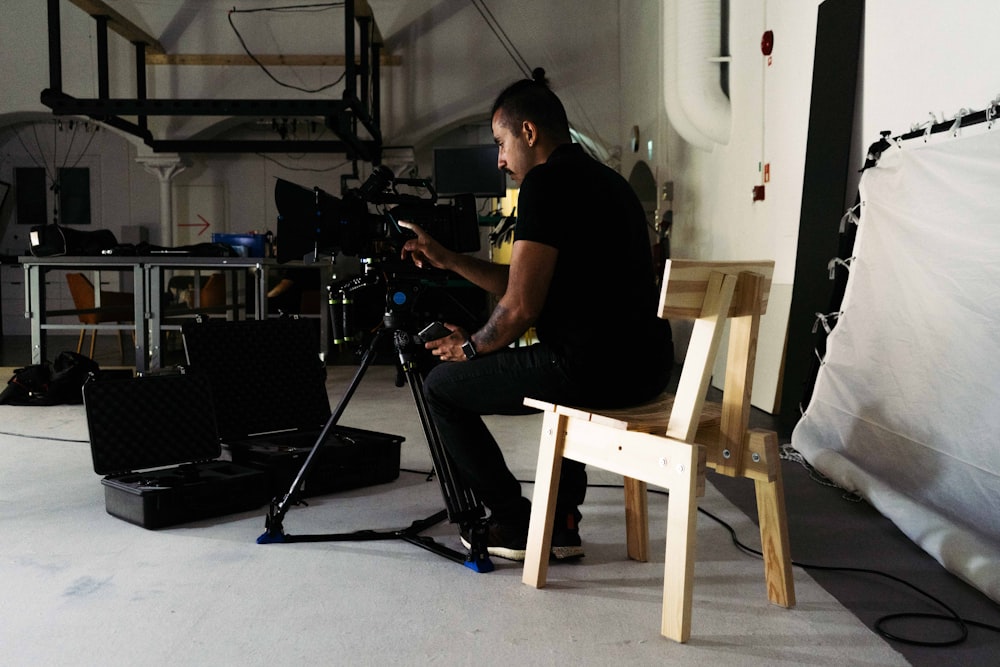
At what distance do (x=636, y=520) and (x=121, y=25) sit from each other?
839 centimetres

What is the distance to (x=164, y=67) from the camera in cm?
941

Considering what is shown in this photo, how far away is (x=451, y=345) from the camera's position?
2023mm

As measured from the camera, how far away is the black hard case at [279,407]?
276 cm

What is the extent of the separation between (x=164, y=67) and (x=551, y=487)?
9048 mm

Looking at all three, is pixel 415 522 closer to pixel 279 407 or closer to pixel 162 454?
pixel 162 454

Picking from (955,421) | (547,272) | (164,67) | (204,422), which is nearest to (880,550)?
(955,421)

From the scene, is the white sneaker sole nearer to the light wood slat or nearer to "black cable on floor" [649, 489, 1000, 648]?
"black cable on floor" [649, 489, 1000, 648]

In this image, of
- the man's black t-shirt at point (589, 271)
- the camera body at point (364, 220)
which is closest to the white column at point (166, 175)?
the camera body at point (364, 220)

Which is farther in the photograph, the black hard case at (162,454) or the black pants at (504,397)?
the black hard case at (162,454)

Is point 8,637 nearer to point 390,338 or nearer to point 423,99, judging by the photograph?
point 390,338

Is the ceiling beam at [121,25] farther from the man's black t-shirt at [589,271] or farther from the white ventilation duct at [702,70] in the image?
the man's black t-shirt at [589,271]

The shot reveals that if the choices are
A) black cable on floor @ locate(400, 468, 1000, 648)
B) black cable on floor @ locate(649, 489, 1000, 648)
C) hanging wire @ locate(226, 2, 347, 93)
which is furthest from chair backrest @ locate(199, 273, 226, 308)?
black cable on floor @ locate(649, 489, 1000, 648)

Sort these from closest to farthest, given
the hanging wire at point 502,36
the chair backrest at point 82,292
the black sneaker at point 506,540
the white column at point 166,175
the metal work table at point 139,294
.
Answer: the black sneaker at point 506,540 → the metal work table at point 139,294 → the chair backrest at point 82,292 → the hanging wire at point 502,36 → the white column at point 166,175

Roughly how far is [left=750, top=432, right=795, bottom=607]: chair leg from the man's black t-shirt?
350 mm
